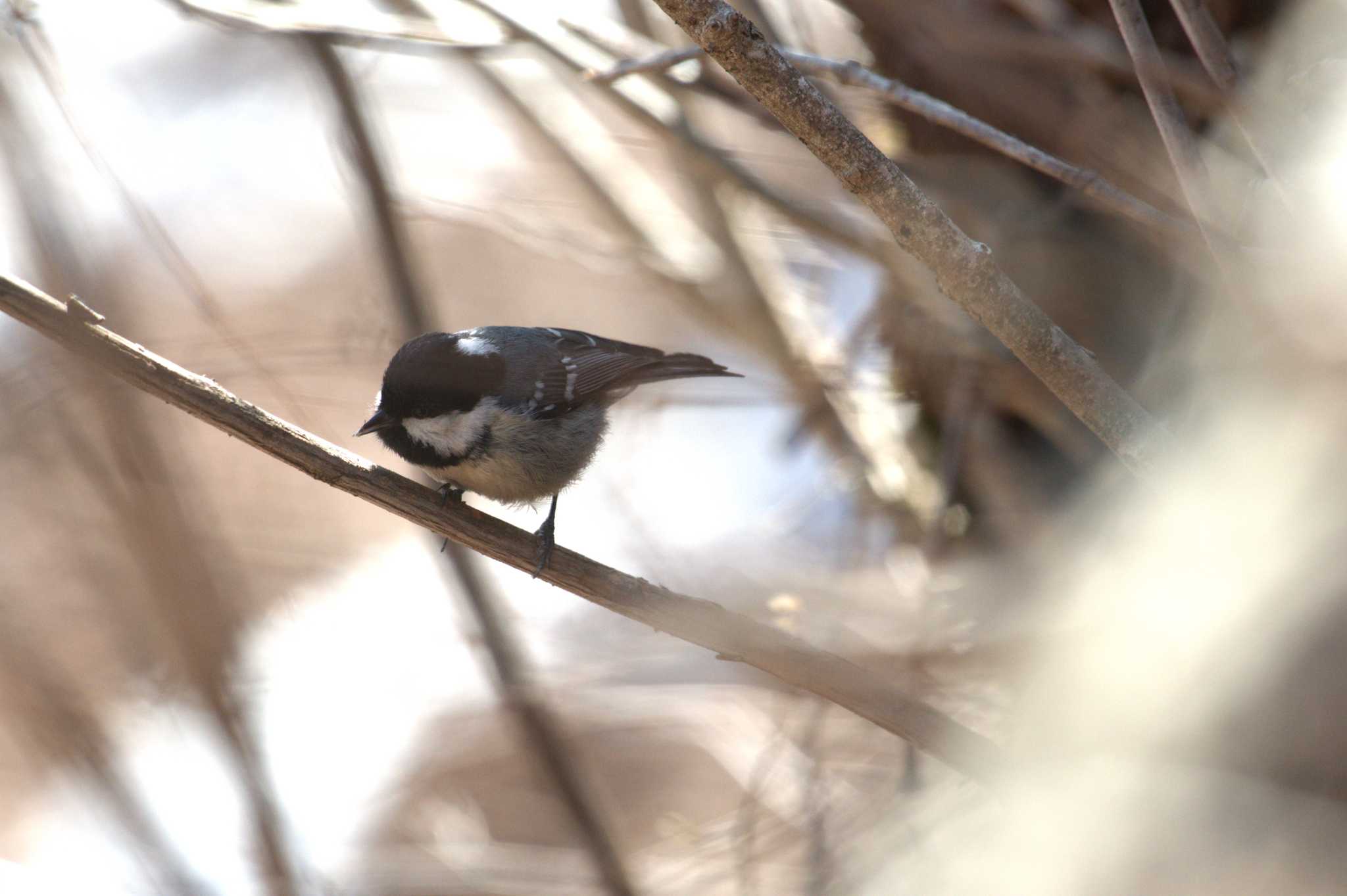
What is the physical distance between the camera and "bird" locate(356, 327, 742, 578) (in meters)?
2.80

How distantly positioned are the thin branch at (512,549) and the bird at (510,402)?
0.21 m

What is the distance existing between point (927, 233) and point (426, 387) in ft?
4.81

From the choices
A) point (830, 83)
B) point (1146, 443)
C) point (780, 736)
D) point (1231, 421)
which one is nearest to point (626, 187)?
point (830, 83)

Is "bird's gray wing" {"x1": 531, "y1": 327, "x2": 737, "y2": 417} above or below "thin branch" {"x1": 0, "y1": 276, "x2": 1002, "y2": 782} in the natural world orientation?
above

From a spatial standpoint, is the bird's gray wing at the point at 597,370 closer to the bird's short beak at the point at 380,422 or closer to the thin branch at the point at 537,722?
the bird's short beak at the point at 380,422

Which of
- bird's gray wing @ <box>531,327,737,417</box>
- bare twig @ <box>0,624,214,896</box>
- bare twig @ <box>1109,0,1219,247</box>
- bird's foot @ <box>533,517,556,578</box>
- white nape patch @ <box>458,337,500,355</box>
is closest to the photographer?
bare twig @ <box>1109,0,1219,247</box>

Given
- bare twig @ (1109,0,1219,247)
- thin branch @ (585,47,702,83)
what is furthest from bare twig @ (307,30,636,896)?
bare twig @ (1109,0,1219,247)

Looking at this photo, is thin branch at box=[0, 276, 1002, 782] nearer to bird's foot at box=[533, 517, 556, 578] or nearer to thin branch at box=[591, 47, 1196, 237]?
bird's foot at box=[533, 517, 556, 578]

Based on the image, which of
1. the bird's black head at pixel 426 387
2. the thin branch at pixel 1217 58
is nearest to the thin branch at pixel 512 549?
the bird's black head at pixel 426 387

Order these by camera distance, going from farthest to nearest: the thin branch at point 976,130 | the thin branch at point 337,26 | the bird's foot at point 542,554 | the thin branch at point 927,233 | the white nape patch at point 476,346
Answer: the thin branch at point 337,26 → the white nape patch at point 476,346 → the bird's foot at point 542,554 → the thin branch at point 976,130 → the thin branch at point 927,233

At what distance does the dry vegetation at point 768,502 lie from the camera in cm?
224

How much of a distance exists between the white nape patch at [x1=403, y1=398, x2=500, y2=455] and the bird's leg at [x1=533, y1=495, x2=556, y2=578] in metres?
0.30

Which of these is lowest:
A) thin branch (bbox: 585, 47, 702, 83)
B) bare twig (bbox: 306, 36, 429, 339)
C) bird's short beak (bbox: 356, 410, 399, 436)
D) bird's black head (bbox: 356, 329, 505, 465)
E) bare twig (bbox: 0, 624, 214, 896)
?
bare twig (bbox: 0, 624, 214, 896)

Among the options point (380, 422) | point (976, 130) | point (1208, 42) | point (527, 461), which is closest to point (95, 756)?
point (380, 422)
